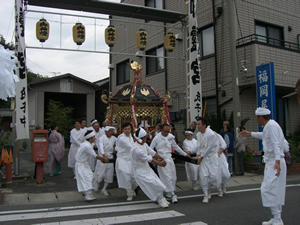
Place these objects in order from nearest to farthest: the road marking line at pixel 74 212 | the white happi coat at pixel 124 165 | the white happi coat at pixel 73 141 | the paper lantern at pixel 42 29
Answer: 1. the road marking line at pixel 74 212
2. the white happi coat at pixel 124 165
3. the white happi coat at pixel 73 141
4. the paper lantern at pixel 42 29

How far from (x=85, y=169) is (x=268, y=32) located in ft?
38.7

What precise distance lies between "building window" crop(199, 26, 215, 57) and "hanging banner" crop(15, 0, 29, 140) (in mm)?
8600

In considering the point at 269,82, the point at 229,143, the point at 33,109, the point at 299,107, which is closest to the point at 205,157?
the point at 229,143

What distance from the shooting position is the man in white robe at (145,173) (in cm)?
637

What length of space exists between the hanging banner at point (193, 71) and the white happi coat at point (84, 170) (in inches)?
228

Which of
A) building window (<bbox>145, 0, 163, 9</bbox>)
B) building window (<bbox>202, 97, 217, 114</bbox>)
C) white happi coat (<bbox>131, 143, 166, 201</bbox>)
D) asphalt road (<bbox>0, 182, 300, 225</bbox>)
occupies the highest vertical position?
building window (<bbox>145, 0, 163, 9</bbox>)

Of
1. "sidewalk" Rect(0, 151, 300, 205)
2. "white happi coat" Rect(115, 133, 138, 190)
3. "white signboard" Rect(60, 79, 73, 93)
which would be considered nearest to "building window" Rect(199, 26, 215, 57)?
"sidewalk" Rect(0, 151, 300, 205)

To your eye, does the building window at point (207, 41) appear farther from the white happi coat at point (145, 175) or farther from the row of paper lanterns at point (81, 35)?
the white happi coat at point (145, 175)

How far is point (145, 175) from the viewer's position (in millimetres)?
→ 6562

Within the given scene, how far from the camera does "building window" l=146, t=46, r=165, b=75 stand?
17.8 metres

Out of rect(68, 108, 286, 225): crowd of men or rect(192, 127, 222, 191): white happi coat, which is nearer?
rect(68, 108, 286, 225): crowd of men

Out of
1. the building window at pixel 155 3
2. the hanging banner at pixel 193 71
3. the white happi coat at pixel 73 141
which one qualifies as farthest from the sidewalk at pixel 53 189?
the building window at pixel 155 3

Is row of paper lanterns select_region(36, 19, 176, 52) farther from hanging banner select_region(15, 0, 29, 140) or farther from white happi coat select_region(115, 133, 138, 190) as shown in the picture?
white happi coat select_region(115, 133, 138, 190)

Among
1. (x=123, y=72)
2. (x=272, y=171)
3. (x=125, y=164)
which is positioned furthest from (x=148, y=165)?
(x=123, y=72)
